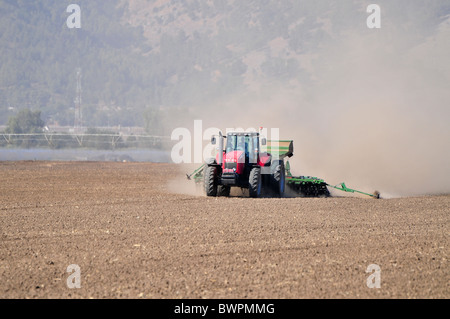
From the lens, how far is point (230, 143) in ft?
65.5

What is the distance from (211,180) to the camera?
1930 cm

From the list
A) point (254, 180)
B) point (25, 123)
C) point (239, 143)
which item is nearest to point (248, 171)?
point (254, 180)

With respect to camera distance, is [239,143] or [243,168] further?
[239,143]

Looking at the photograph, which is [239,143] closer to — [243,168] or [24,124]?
[243,168]

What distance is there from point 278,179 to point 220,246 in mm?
8658

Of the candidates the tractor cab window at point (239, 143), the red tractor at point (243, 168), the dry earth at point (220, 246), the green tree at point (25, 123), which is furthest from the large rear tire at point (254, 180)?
the green tree at point (25, 123)

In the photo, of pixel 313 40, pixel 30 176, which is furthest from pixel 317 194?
pixel 313 40

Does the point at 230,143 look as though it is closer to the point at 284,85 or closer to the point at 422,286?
the point at 422,286

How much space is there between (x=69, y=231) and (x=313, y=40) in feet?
451

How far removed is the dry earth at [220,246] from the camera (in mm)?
8812

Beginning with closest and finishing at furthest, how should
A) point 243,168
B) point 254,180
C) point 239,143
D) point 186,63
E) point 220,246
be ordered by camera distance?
point 220,246
point 254,180
point 243,168
point 239,143
point 186,63

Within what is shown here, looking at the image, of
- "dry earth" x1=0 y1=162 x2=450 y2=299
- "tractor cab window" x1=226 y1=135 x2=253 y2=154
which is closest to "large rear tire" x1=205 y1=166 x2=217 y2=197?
"dry earth" x1=0 y1=162 x2=450 y2=299

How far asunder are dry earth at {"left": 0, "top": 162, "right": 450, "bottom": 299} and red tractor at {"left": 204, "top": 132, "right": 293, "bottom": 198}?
651mm

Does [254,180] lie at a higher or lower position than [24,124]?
lower
